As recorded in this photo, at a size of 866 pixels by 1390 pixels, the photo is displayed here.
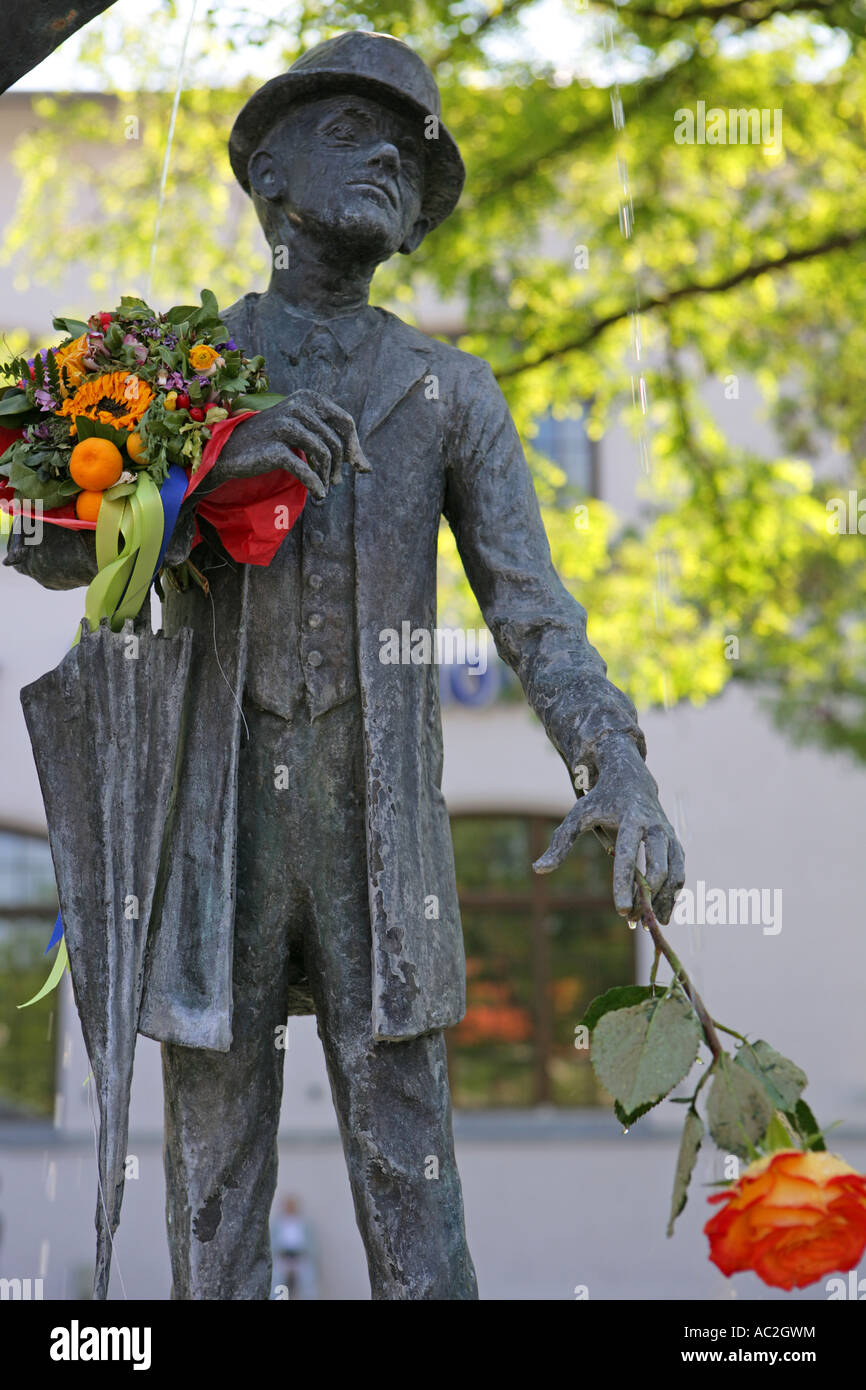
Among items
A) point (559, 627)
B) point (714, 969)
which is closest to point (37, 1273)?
point (714, 969)

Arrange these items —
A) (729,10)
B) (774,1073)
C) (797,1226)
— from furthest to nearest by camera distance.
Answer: (729,10) < (774,1073) < (797,1226)

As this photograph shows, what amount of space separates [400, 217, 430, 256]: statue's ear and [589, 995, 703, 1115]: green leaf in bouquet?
1597 millimetres

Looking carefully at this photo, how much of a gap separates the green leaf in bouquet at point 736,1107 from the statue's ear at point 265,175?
5.94ft

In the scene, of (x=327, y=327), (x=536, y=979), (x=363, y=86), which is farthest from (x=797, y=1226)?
(x=536, y=979)

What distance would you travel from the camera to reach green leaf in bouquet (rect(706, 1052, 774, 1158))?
87.7 inches

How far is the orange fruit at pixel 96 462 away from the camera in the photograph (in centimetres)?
278

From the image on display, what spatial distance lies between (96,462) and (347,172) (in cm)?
75

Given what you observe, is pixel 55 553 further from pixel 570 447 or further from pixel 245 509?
pixel 570 447

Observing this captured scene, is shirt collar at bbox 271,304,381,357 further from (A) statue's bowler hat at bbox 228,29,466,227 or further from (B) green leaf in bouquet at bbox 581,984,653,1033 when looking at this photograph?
(B) green leaf in bouquet at bbox 581,984,653,1033

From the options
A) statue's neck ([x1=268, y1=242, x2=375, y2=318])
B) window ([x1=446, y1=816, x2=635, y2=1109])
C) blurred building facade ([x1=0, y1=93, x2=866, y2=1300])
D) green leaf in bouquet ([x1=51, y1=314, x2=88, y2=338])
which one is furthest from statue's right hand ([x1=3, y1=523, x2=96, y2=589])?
window ([x1=446, y1=816, x2=635, y2=1109])

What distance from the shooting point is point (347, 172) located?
3.11m

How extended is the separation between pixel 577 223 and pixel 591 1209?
7224mm

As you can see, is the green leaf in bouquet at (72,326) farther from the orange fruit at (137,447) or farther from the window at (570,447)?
the window at (570,447)
